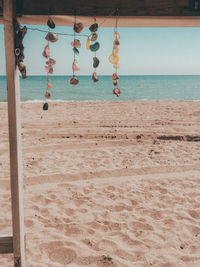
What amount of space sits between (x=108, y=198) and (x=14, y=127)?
231 cm

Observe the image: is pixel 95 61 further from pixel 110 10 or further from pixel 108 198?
pixel 108 198

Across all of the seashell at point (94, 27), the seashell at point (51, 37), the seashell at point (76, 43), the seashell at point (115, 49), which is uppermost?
the seashell at point (94, 27)

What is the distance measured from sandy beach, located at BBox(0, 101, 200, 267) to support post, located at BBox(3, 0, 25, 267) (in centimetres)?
60

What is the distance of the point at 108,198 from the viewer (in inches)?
148

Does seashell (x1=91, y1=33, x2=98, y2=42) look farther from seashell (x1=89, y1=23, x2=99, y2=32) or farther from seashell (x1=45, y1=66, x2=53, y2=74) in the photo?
seashell (x1=45, y1=66, x2=53, y2=74)

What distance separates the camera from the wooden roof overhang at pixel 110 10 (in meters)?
1.64

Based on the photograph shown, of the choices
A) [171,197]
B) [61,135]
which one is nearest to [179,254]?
[171,197]

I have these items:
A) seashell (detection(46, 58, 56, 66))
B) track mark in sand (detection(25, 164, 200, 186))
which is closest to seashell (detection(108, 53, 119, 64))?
seashell (detection(46, 58, 56, 66))

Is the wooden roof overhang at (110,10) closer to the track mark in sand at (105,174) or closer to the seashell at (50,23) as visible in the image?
the seashell at (50,23)

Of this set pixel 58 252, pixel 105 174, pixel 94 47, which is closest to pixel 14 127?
pixel 94 47

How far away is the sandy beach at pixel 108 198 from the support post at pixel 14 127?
60 centimetres

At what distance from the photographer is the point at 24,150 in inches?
231

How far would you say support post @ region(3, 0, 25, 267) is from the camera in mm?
1646

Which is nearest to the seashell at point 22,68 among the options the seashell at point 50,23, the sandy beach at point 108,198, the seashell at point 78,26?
the seashell at point 50,23
